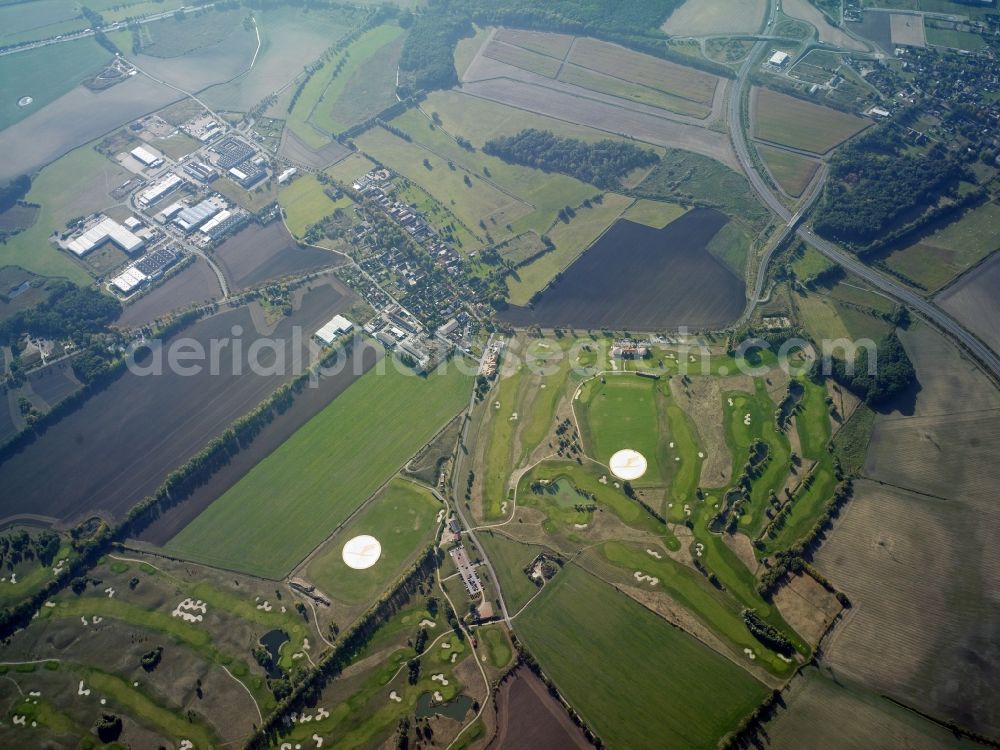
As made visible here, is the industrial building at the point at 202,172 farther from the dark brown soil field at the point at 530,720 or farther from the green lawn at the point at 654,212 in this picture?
the dark brown soil field at the point at 530,720

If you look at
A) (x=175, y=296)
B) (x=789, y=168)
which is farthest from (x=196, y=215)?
(x=789, y=168)

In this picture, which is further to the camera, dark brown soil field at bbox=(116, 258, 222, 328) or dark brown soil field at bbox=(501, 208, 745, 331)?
dark brown soil field at bbox=(116, 258, 222, 328)

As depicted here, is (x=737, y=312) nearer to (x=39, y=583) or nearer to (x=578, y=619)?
(x=578, y=619)

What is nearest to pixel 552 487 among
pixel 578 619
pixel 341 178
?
pixel 578 619

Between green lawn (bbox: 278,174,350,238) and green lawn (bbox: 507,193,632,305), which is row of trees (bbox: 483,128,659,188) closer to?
green lawn (bbox: 507,193,632,305)

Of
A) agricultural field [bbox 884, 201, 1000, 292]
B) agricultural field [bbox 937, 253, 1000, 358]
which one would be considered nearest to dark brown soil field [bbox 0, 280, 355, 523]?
agricultural field [bbox 884, 201, 1000, 292]

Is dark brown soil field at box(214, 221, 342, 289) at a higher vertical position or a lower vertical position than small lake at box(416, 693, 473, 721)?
higher
